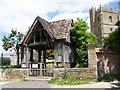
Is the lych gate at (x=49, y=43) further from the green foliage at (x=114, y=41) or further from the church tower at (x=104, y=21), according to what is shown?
the church tower at (x=104, y=21)

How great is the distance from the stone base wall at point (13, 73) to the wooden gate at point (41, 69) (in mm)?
560

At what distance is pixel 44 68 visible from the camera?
21.8 metres

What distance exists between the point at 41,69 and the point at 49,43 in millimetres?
2445

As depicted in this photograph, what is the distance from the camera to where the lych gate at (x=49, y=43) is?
821 inches

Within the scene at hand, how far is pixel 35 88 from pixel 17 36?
19.2 m

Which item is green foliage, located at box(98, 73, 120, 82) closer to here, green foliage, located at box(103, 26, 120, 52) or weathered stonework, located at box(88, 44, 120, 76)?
weathered stonework, located at box(88, 44, 120, 76)

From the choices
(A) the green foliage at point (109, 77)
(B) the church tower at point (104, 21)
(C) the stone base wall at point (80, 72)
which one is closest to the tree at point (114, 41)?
(A) the green foliage at point (109, 77)

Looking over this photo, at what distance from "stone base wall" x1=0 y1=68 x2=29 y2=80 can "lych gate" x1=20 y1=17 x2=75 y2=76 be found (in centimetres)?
60

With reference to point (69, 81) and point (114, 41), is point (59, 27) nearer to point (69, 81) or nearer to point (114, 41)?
point (114, 41)

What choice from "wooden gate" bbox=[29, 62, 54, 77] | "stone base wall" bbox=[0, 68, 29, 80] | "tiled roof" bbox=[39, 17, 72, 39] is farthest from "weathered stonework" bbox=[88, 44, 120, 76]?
"stone base wall" bbox=[0, 68, 29, 80]

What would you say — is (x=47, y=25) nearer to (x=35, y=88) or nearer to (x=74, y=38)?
(x=74, y=38)

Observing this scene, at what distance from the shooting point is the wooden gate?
2091 cm

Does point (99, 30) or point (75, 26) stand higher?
point (99, 30)

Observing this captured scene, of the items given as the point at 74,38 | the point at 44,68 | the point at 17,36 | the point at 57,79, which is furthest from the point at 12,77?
the point at 17,36
